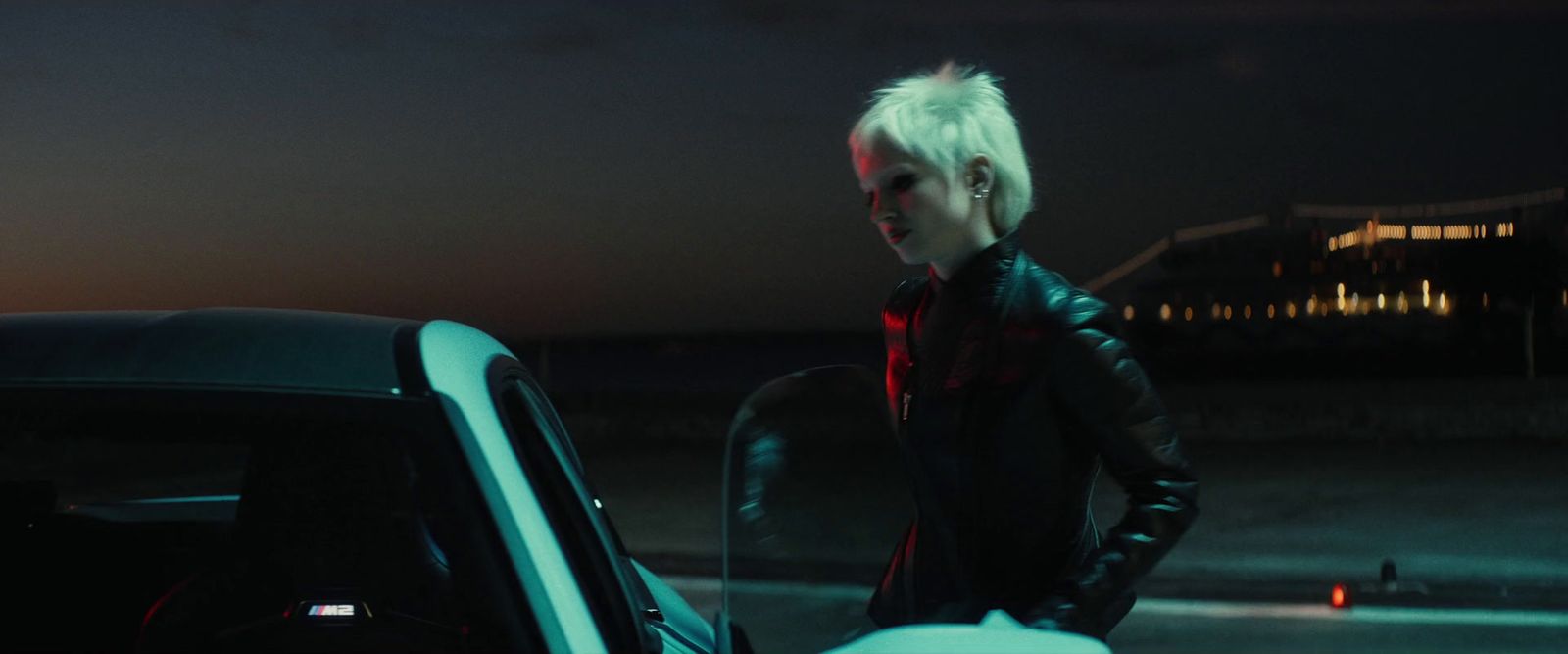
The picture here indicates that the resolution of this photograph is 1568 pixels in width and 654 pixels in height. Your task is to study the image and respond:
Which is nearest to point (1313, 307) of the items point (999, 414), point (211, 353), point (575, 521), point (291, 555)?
point (999, 414)

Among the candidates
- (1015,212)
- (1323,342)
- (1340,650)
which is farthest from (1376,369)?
(1015,212)

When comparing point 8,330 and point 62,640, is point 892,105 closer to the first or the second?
point 8,330

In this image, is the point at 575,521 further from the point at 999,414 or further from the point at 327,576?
the point at 999,414

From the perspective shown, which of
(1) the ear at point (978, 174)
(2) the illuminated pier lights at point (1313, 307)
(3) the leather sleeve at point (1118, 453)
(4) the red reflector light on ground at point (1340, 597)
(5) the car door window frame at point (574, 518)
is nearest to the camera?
(5) the car door window frame at point (574, 518)

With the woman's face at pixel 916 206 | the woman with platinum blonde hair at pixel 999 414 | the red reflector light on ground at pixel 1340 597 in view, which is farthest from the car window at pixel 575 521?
the red reflector light on ground at pixel 1340 597

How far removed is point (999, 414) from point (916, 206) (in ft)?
1.01

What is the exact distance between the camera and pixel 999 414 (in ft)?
6.86

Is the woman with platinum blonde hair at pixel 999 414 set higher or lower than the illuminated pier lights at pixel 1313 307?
higher

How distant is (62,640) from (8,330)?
498mm

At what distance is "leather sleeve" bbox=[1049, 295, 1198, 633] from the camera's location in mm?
2066

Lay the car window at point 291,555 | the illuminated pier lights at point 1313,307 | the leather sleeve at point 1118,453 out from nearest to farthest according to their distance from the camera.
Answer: the car window at point 291,555
the leather sleeve at point 1118,453
the illuminated pier lights at point 1313,307

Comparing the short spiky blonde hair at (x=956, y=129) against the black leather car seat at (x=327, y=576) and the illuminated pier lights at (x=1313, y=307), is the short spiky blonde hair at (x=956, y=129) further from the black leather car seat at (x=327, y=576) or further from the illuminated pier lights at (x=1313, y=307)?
the illuminated pier lights at (x=1313, y=307)

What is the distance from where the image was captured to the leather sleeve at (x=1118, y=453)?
6.78 feet

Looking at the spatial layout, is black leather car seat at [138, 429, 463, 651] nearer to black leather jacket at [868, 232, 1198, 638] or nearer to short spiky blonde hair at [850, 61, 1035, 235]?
black leather jacket at [868, 232, 1198, 638]
